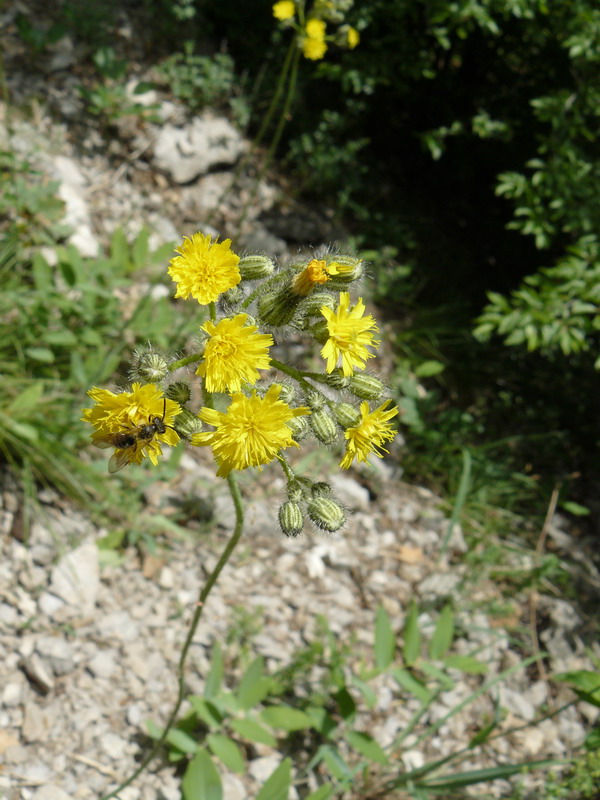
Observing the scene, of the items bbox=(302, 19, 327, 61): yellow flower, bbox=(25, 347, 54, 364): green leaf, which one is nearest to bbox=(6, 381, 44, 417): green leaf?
bbox=(25, 347, 54, 364): green leaf

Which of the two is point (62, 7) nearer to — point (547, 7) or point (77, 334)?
point (77, 334)

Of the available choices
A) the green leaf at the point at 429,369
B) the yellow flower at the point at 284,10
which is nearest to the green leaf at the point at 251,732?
the green leaf at the point at 429,369

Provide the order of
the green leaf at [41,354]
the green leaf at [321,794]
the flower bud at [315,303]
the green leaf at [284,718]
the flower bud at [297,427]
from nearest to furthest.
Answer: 1. the flower bud at [297,427]
2. the flower bud at [315,303]
3. the green leaf at [321,794]
4. the green leaf at [284,718]
5. the green leaf at [41,354]

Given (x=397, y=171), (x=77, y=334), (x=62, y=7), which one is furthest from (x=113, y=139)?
(x=397, y=171)

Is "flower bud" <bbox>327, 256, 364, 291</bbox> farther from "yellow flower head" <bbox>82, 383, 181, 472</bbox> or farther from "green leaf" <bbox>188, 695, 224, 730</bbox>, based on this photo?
→ "green leaf" <bbox>188, 695, 224, 730</bbox>

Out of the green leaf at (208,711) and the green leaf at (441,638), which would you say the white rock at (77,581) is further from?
the green leaf at (441,638)
